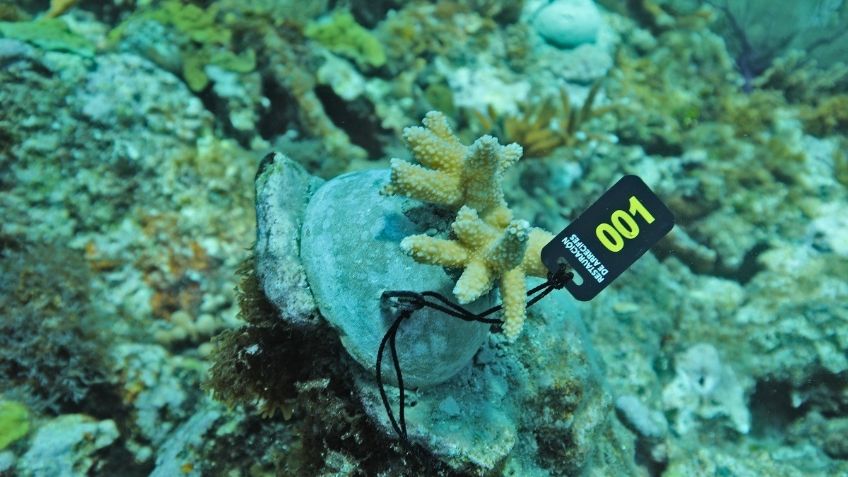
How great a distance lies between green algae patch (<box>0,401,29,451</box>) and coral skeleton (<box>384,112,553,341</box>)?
2808 mm

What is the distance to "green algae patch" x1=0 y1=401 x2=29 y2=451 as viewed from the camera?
2.99 meters

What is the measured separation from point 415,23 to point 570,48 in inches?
75.9

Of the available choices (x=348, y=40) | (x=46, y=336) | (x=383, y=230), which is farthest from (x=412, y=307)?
(x=348, y=40)

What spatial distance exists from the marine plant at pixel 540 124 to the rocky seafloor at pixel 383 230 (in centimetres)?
3

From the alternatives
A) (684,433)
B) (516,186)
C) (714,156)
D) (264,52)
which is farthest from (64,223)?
(714,156)

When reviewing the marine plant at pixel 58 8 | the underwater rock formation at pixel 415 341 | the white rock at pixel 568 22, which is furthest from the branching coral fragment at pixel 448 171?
the marine plant at pixel 58 8

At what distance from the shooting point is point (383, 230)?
6.79 ft

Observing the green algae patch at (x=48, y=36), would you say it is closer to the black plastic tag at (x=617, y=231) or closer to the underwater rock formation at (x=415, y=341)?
the underwater rock formation at (x=415, y=341)

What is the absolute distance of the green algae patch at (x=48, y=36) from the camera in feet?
13.4

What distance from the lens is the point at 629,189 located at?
1.70 metres

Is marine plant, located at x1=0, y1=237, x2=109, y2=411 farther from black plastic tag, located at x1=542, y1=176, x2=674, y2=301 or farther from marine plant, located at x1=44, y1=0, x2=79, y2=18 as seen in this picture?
black plastic tag, located at x1=542, y1=176, x2=674, y2=301

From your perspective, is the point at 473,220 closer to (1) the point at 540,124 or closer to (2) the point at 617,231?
(2) the point at 617,231

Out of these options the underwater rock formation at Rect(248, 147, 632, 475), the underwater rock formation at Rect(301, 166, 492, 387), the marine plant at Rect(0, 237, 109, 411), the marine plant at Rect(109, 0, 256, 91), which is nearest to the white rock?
the marine plant at Rect(109, 0, 256, 91)

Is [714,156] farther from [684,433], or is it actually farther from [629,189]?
[629,189]
